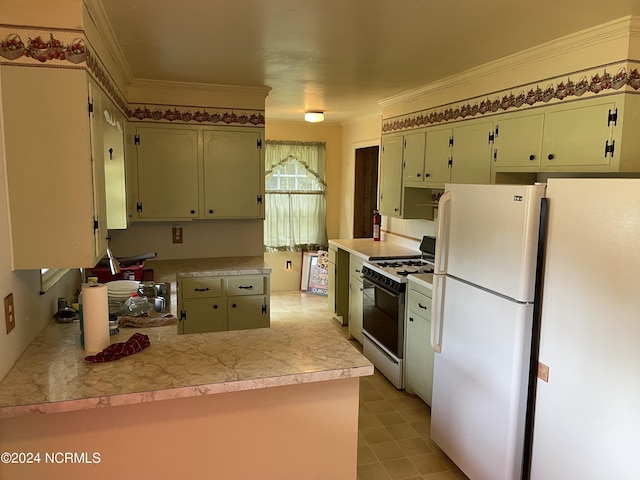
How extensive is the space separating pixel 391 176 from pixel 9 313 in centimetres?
350

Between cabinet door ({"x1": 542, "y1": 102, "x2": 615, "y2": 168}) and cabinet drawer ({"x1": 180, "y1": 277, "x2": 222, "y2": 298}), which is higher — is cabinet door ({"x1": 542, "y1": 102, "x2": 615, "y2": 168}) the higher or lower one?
the higher one

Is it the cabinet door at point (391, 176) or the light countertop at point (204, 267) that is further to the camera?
the cabinet door at point (391, 176)

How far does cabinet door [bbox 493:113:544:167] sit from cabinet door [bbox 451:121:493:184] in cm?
9

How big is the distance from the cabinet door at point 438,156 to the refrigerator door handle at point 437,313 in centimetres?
114

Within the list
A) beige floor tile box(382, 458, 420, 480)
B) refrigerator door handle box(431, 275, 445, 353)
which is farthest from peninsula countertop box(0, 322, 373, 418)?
beige floor tile box(382, 458, 420, 480)

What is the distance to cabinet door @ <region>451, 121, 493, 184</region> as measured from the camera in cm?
313

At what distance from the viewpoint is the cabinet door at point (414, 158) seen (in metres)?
3.97

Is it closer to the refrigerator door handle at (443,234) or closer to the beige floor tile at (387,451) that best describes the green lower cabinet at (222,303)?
the beige floor tile at (387,451)

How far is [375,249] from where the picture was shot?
4.72 meters

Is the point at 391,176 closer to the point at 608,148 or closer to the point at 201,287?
the point at 201,287

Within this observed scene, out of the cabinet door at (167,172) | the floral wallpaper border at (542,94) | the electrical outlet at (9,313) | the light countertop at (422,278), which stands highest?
the floral wallpaper border at (542,94)

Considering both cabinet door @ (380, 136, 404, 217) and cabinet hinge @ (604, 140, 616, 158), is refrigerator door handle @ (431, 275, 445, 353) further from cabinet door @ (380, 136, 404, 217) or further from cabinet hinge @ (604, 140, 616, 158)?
cabinet door @ (380, 136, 404, 217)

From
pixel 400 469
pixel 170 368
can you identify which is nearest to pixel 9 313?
pixel 170 368

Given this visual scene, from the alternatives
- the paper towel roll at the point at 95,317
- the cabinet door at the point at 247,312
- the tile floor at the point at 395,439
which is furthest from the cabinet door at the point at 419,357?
the paper towel roll at the point at 95,317
